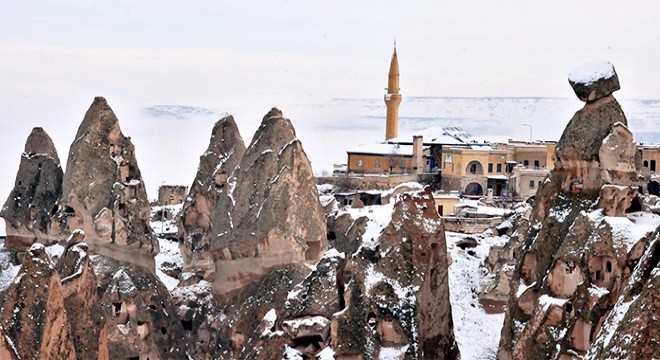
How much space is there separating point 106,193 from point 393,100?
45658mm

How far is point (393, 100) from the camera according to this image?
232 ft

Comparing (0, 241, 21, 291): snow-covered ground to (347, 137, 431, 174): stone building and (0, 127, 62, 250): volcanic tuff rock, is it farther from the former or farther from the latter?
(347, 137, 431, 174): stone building

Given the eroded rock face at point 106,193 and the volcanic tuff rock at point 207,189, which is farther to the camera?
the volcanic tuff rock at point 207,189

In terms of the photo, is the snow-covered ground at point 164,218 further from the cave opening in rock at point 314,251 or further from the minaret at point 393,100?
the minaret at point 393,100

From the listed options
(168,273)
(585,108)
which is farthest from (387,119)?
(585,108)

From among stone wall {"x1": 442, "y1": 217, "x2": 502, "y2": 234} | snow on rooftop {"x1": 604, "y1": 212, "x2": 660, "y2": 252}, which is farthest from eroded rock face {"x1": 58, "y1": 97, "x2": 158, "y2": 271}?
stone wall {"x1": 442, "y1": 217, "x2": 502, "y2": 234}

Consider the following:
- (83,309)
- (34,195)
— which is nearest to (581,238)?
(83,309)

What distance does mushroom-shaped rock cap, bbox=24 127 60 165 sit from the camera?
27.6 meters

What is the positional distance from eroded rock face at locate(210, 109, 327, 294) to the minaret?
1777 inches

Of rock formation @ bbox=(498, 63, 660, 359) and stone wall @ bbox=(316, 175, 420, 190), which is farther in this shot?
stone wall @ bbox=(316, 175, 420, 190)

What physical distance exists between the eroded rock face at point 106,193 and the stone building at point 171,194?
714 inches

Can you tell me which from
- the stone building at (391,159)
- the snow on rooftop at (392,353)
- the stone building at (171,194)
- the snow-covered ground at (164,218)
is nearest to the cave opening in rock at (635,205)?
the snow on rooftop at (392,353)

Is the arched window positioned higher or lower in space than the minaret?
lower

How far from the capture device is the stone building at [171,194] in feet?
147
